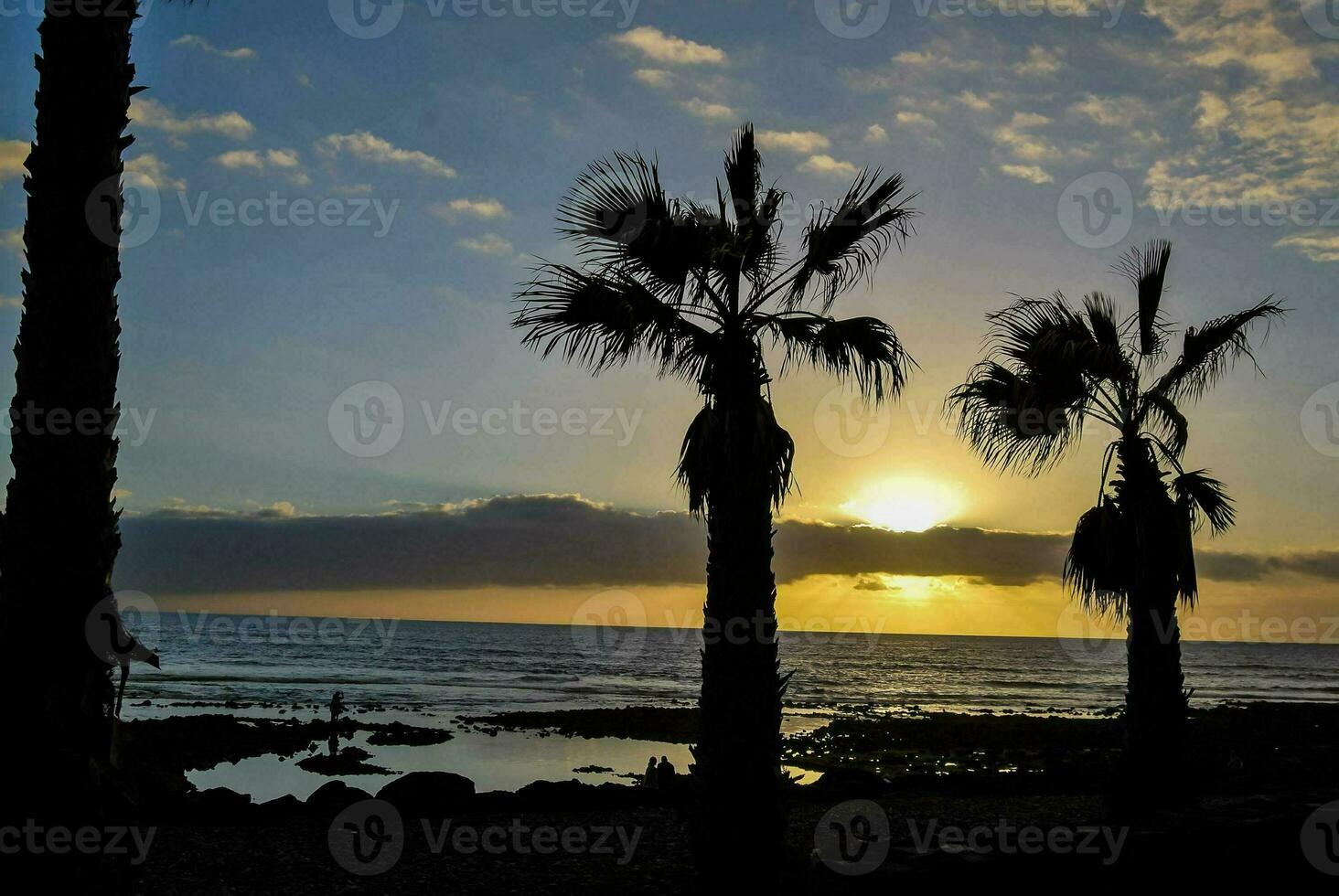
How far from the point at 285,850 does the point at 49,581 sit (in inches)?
338

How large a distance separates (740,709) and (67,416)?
6.75 meters

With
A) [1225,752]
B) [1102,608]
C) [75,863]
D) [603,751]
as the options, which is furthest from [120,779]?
[1225,752]

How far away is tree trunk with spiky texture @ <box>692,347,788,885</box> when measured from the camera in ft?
31.3

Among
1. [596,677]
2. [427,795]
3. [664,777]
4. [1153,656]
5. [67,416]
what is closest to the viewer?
[67,416]

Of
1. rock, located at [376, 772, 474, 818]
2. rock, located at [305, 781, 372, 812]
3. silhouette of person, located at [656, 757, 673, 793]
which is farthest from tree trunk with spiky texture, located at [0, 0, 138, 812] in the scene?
silhouette of person, located at [656, 757, 673, 793]

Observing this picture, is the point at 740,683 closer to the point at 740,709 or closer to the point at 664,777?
→ the point at 740,709

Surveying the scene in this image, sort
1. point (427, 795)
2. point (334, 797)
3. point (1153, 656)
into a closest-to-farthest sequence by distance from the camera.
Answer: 1. point (1153, 656)
2. point (427, 795)
3. point (334, 797)

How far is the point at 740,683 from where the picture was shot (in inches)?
381

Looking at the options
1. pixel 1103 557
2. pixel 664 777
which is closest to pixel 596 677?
pixel 664 777

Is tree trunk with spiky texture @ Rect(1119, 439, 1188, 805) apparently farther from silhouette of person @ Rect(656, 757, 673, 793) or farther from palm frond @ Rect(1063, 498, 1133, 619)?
silhouette of person @ Rect(656, 757, 673, 793)

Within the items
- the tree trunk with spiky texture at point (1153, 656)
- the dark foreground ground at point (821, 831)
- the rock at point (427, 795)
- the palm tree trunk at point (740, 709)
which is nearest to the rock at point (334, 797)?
the dark foreground ground at point (821, 831)

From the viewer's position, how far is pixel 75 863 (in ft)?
17.7

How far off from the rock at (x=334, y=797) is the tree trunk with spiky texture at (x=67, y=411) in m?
10.9

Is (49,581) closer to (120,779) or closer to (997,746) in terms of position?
(120,779)
